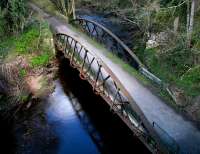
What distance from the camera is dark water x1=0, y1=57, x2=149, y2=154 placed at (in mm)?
20656

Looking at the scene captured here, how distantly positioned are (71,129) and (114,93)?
3.73 metres

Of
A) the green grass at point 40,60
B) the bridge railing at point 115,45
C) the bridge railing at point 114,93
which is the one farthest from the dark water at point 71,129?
the bridge railing at point 115,45

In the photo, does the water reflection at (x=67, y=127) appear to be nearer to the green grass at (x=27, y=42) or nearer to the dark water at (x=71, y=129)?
the dark water at (x=71, y=129)

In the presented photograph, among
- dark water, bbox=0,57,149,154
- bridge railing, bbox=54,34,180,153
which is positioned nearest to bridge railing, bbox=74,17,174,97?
bridge railing, bbox=54,34,180,153

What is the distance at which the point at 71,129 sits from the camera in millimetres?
22297

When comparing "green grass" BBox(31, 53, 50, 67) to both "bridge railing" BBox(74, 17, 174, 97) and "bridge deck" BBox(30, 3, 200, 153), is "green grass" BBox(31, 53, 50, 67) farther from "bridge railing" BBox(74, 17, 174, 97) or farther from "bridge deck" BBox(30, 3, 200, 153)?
"bridge deck" BBox(30, 3, 200, 153)

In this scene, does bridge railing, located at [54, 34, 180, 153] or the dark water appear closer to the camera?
bridge railing, located at [54, 34, 180, 153]

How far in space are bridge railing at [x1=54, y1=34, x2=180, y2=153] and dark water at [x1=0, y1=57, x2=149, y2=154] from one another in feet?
7.98

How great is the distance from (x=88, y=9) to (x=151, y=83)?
2151cm

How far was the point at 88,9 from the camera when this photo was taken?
42031 millimetres

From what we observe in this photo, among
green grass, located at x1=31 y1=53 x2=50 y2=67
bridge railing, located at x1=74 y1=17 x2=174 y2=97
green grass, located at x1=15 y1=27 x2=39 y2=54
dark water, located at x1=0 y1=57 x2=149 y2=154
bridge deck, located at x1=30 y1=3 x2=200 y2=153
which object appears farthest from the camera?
green grass, located at x1=15 y1=27 x2=39 y2=54

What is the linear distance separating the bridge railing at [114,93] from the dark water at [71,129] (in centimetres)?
243

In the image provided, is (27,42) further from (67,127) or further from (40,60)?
(67,127)

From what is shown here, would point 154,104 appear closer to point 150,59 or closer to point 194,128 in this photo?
point 194,128
